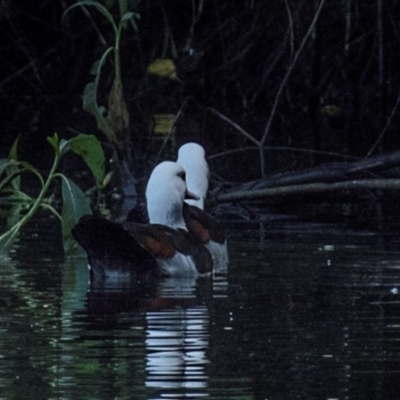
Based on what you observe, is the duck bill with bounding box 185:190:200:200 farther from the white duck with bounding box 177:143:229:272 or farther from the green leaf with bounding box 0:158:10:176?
the green leaf with bounding box 0:158:10:176

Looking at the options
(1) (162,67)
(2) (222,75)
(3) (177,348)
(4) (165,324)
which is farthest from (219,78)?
(3) (177,348)

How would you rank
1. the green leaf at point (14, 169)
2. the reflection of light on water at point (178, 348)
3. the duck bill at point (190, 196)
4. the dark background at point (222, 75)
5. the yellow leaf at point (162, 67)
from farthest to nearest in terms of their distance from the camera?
the yellow leaf at point (162, 67)
the dark background at point (222, 75)
the green leaf at point (14, 169)
the duck bill at point (190, 196)
the reflection of light on water at point (178, 348)

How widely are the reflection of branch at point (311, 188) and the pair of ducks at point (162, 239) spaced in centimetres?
56

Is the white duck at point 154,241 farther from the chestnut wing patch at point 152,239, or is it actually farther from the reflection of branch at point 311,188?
the reflection of branch at point 311,188

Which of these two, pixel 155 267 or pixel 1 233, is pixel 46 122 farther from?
pixel 155 267

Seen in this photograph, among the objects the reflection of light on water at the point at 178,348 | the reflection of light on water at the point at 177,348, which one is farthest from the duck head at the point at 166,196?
the reflection of light on water at the point at 177,348

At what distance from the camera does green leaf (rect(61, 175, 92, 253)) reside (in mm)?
8742

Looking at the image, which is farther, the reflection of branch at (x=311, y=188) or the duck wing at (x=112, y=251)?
the reflection of branch at (x=311, y=188)

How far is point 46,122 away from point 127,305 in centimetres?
1052

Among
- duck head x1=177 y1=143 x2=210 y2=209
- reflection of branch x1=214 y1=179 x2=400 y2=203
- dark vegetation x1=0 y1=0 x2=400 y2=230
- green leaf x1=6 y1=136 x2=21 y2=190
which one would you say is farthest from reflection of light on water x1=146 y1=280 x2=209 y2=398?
→ dark vegetation x1=0 y1=0 x2=400 y2=230

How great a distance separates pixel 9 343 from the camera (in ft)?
20.9

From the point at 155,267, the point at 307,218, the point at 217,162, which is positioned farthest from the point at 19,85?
the point at 155,267

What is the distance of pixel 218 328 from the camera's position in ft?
21.9

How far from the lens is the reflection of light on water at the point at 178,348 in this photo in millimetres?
5645
